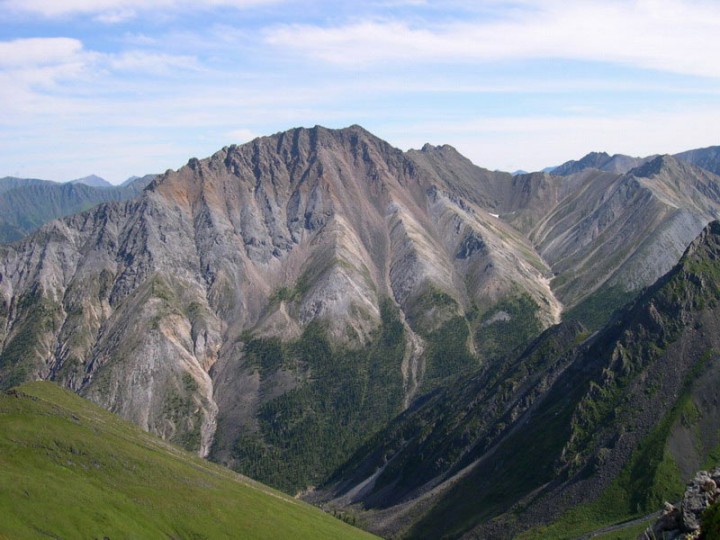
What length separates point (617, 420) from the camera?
18675cm

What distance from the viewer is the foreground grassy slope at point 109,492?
137 m

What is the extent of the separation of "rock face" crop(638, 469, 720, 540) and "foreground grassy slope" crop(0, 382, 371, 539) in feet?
362

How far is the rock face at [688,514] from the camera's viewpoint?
55.9 metres

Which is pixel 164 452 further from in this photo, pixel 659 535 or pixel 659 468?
pixel 659 535

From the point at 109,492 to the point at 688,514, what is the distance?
131202mm

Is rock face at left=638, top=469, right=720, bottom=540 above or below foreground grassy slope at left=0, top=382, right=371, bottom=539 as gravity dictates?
above

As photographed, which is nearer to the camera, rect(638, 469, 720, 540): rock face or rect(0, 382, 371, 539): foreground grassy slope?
rect(638, 469, 720, 540): rock face

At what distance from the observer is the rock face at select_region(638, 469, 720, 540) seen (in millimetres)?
55875

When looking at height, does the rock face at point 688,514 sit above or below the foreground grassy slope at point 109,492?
above

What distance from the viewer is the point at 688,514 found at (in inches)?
2222

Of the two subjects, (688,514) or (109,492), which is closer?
(688,514)

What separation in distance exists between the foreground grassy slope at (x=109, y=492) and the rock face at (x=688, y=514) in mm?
110272

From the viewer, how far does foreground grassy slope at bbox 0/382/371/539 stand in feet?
450

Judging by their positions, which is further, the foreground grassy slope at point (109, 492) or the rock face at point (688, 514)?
the foreground grassy slope at point (109, 492)
